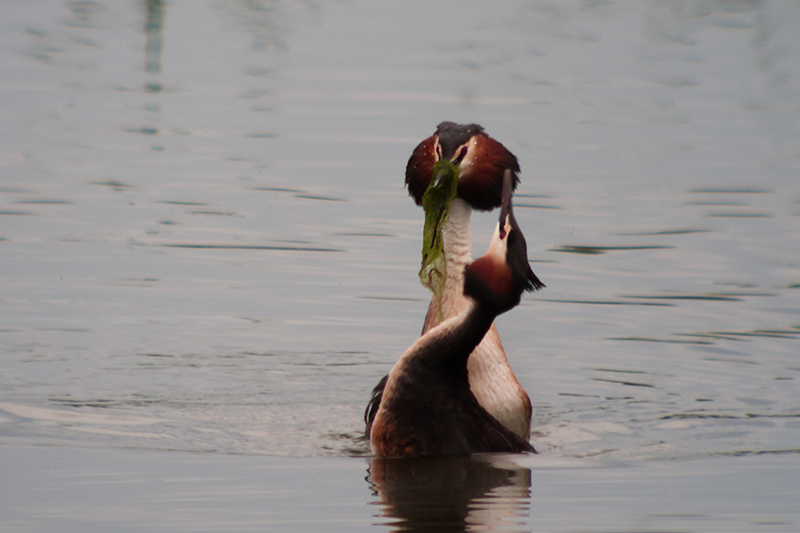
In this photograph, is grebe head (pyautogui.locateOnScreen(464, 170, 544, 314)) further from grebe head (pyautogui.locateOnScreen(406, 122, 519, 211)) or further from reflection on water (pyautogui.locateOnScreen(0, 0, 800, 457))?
reflection on water (pyautogui.locateOnScreen(0, 0, 800, 457))

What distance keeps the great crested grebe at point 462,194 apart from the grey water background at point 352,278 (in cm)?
58

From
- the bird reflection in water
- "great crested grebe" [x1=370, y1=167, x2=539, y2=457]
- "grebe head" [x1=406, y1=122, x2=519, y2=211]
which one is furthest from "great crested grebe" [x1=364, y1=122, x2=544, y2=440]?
the bird reflection in water

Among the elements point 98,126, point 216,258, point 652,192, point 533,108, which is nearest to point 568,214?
point 652,192

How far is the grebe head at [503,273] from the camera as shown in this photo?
6.87 metres

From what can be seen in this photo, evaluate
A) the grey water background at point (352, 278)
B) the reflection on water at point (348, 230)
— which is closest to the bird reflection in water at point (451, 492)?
the grey water background at point (352, 278)

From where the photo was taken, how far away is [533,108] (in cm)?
1909

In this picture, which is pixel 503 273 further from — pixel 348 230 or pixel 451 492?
pixel 348 230

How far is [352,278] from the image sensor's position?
463 inches

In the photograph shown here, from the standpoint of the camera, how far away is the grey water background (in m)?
6.71

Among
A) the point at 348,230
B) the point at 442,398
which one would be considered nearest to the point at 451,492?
the point at 442,398

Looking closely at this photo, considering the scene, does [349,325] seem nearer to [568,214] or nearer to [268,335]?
[268,335]

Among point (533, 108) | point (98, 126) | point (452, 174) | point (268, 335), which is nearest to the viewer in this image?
point (452, 174)

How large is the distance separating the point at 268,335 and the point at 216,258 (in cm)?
211

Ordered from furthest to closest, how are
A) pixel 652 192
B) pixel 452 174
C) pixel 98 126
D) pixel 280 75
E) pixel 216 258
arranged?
pixel 280 75 → pixel 98 126 → pixel 652 192 → pixel 216 258 → pixel 452 174
